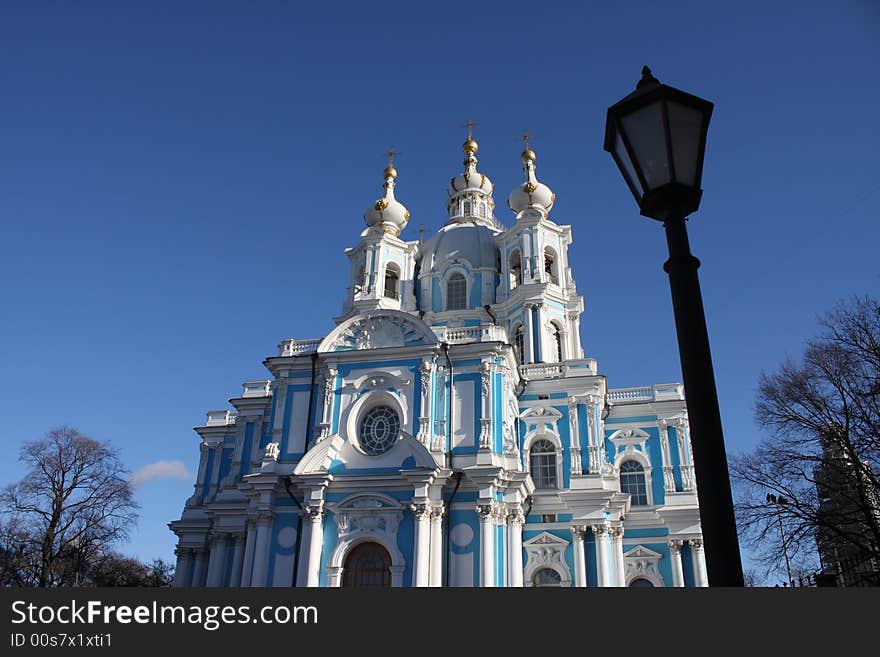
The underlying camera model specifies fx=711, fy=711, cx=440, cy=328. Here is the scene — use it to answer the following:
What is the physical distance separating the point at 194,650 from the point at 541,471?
25471 millimetres

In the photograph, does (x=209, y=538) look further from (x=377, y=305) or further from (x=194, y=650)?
(x=194, y=650)

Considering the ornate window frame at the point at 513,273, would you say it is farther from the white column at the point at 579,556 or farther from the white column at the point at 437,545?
the white column at the point at 437,545

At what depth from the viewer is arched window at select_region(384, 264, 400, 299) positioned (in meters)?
38.8

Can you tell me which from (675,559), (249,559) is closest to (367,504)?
(249,559)

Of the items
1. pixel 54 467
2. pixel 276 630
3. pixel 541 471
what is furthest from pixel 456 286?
pixel 276 630

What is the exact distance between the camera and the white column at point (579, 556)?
87.4 feet

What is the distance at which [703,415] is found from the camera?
372 centimetres

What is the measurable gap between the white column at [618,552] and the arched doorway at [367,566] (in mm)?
9688

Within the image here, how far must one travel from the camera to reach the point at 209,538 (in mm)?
32781

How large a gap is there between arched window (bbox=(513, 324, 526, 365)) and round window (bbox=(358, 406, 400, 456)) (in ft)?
33.2

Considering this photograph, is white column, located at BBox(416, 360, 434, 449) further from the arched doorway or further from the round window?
the arched doorway

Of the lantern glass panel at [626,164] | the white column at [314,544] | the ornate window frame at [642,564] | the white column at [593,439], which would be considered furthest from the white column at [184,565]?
the lantern glass panel at [626,164]

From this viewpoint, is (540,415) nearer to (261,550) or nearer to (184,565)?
(261,550)

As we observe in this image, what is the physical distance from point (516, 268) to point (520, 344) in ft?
16.4
